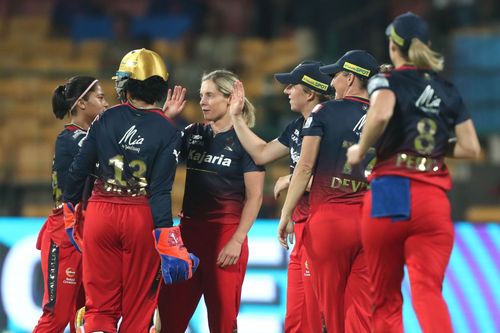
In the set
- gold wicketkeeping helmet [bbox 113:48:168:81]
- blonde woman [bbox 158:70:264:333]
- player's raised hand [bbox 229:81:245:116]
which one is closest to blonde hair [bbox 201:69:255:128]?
blonde woman [bbox 158:70:264:333]

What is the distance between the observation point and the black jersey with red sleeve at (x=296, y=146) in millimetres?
6773

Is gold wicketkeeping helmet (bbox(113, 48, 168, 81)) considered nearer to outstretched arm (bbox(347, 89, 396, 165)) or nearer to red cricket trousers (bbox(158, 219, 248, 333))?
red cricket trousers (bbox(158, 219, 248, 333))

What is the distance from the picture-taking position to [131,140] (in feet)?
19.3

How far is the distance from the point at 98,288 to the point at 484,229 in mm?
4466

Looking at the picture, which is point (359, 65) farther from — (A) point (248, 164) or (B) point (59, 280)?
(B) point (59, 280)

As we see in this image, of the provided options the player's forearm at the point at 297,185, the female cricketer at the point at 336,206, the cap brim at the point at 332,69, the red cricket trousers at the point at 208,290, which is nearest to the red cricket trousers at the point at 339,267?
the female cricketer at the point at 336,206

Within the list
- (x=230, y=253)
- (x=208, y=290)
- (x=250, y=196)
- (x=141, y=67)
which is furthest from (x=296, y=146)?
(x=141, y=67)

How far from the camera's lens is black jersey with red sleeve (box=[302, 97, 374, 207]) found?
6203mm

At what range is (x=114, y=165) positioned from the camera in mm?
5930

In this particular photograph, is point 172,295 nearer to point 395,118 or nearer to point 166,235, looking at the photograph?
point 166,235

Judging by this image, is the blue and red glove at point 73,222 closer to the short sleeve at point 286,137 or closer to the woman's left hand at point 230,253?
the woman's left hand at point 230,253

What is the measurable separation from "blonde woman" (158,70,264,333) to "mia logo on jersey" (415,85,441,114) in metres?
1.64

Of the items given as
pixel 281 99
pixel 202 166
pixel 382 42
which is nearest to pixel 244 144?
pixel 202 166

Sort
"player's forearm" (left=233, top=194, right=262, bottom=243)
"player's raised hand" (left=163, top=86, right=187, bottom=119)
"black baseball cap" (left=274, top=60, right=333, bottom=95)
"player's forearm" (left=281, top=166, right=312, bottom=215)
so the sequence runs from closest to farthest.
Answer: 1. "player's forearm" (left=281, top=166, right=312, bottom=215)
2. "player's raised hand" (left=163, top=86, right=187, bottom=119)
3. "player's forearm" (left=233, top=194, right=262, bottom=243)
4. "black baseball cap" (left=274, top=60, right=333, bottom=95)
